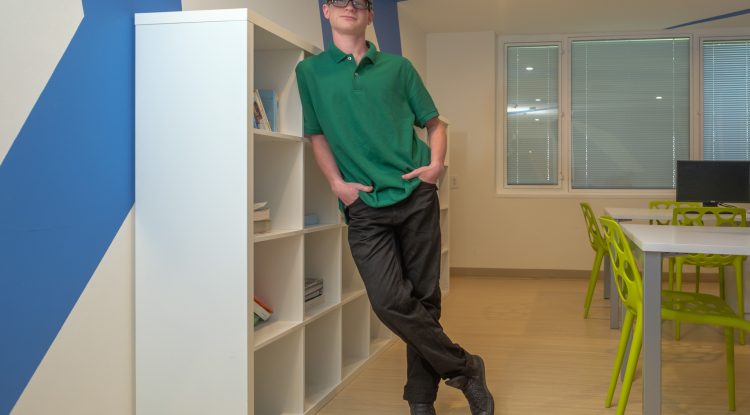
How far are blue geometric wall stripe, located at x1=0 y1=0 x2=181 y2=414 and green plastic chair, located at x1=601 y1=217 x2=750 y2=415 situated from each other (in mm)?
1672

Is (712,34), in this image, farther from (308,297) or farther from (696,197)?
(308,297)

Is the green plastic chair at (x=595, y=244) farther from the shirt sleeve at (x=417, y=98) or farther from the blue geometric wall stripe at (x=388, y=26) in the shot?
the shirt sleeve at (x=417, y=98)

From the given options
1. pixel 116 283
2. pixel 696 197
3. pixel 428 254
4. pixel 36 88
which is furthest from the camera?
pixel 696 197

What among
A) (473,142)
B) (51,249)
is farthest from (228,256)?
(473,142)

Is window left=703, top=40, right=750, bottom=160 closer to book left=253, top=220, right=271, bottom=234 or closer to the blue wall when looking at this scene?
book left=253, top=220, right=271, bottom=234

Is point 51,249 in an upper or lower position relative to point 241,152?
lower

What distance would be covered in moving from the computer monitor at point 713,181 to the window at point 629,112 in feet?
4.07

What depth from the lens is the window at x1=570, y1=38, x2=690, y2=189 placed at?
6.88 metres

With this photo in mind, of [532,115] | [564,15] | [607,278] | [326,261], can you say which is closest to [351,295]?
[326,261]

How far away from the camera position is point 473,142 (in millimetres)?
6980

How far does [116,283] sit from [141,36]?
2.63ft

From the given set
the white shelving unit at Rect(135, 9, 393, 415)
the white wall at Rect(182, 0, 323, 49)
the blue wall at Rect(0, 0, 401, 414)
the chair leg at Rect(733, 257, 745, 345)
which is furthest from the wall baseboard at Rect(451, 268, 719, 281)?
the blue wall at Rect(0, 0, 401, 414)

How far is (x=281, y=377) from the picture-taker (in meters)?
2.74

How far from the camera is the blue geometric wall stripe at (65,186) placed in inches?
72.7
